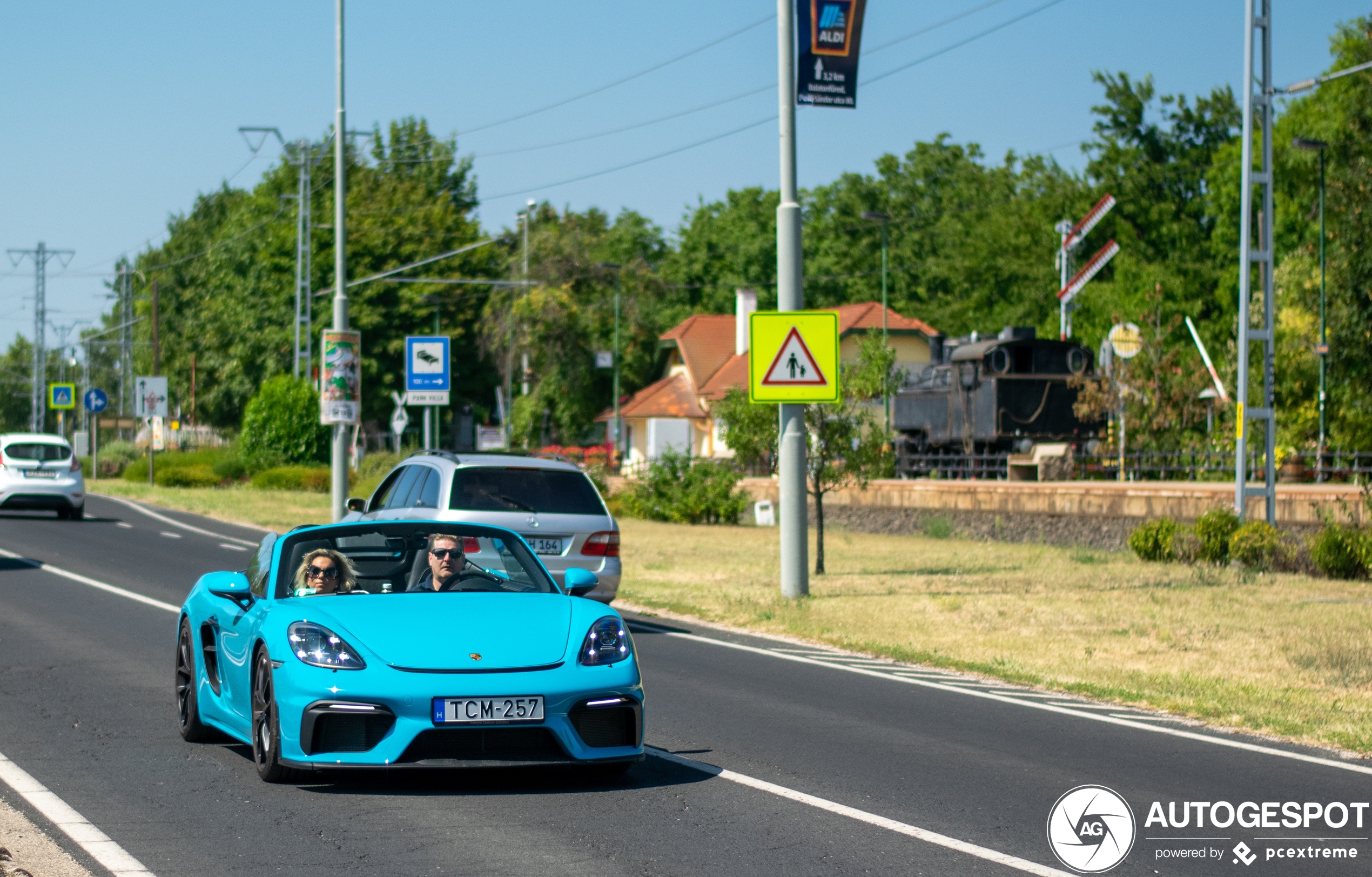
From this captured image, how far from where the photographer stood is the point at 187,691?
29.0 ft

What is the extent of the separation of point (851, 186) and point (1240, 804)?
Result: 94.3 metres

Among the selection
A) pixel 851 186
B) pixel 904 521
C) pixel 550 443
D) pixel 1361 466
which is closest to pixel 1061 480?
pixel 904 521

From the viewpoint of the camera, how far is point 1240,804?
7.39m

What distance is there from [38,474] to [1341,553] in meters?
23.8

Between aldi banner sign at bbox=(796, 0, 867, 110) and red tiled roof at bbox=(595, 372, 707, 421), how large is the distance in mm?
60585

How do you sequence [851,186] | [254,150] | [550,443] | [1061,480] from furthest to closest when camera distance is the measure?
[851,186], [550,443], [254,150], [1061,480]

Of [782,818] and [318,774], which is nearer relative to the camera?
[782,818]

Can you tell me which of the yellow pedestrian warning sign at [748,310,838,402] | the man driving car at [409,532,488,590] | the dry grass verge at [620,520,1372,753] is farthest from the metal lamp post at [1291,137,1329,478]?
the man driving car at [409,532,488,590]

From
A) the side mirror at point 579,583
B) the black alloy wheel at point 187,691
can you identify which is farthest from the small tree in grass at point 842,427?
the side mirror at point 579,583

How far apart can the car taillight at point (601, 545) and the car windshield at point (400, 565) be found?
5929 millimetres

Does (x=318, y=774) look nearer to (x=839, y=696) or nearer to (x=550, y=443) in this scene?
(x=839, y=696)

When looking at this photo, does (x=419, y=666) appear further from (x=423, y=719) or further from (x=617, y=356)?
(x=617, y=356)

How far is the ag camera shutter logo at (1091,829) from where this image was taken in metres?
6.23

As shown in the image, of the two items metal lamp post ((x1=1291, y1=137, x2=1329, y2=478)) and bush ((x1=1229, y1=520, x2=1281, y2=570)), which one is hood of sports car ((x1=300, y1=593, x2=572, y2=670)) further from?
metal lamp post ((x1=1291, y1=137, x2=1329, y2=478))
